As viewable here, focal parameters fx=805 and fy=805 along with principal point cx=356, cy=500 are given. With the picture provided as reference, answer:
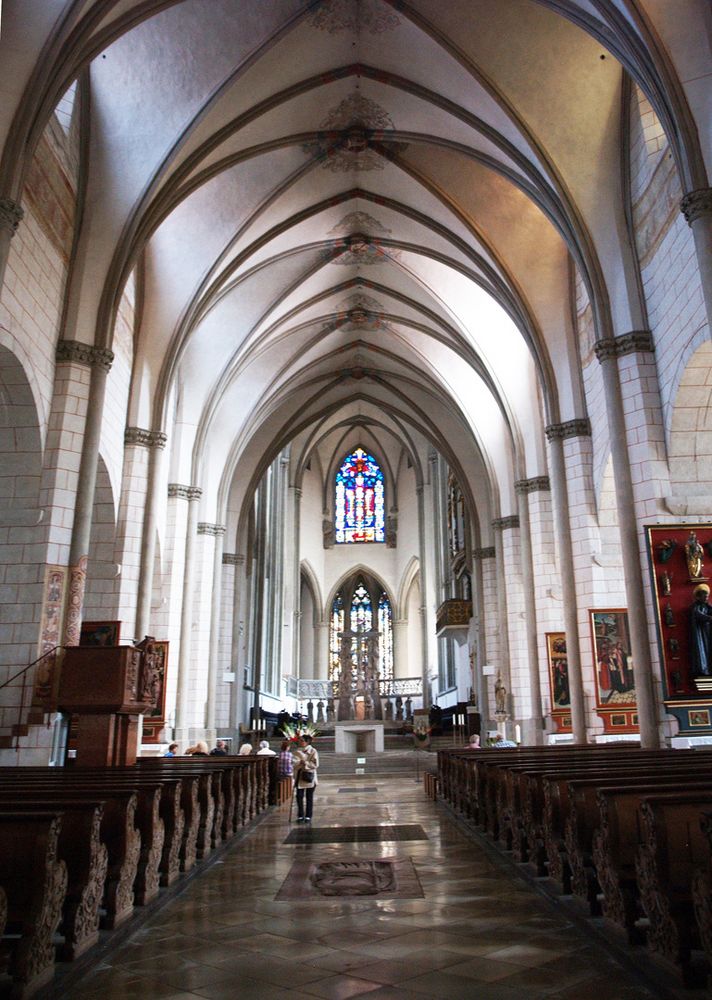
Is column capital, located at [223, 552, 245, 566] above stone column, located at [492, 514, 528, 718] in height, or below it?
above

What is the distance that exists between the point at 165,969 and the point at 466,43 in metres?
13.5

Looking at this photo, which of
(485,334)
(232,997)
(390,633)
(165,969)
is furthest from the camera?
(390,633)

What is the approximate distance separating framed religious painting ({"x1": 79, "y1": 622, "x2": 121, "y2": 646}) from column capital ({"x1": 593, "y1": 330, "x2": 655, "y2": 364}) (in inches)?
354

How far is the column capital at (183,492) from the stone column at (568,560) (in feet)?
28.4

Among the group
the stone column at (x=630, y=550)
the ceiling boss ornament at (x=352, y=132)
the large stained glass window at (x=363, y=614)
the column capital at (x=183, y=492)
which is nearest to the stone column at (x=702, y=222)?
the stone column at (x=630, y=550)

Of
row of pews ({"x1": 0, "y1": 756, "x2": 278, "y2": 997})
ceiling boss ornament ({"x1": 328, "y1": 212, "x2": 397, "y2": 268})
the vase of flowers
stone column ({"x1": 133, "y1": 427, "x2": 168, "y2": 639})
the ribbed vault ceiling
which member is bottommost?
row of pews ({"x1": 0, "y1": 756, "x2": 278, "y2": 997})

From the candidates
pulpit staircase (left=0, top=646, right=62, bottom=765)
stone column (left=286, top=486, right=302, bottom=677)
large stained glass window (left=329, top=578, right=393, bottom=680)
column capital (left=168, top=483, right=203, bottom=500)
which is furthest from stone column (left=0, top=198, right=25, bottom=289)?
large stained glass window (left=329, top=578, right=393, bottom=680)

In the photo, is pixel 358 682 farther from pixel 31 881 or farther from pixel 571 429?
pixel 31 881

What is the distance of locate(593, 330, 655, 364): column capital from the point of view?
1255 cm

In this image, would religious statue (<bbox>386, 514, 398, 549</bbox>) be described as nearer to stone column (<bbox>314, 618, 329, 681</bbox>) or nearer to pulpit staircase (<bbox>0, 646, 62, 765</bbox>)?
stone column (<bbox>314, 618, 329, 681</bbox>)

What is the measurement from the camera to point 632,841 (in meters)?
4.40

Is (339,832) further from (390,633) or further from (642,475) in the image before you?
(390,633)

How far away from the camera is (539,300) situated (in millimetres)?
16875

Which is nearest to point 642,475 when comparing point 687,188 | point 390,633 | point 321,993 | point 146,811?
point 687,188
